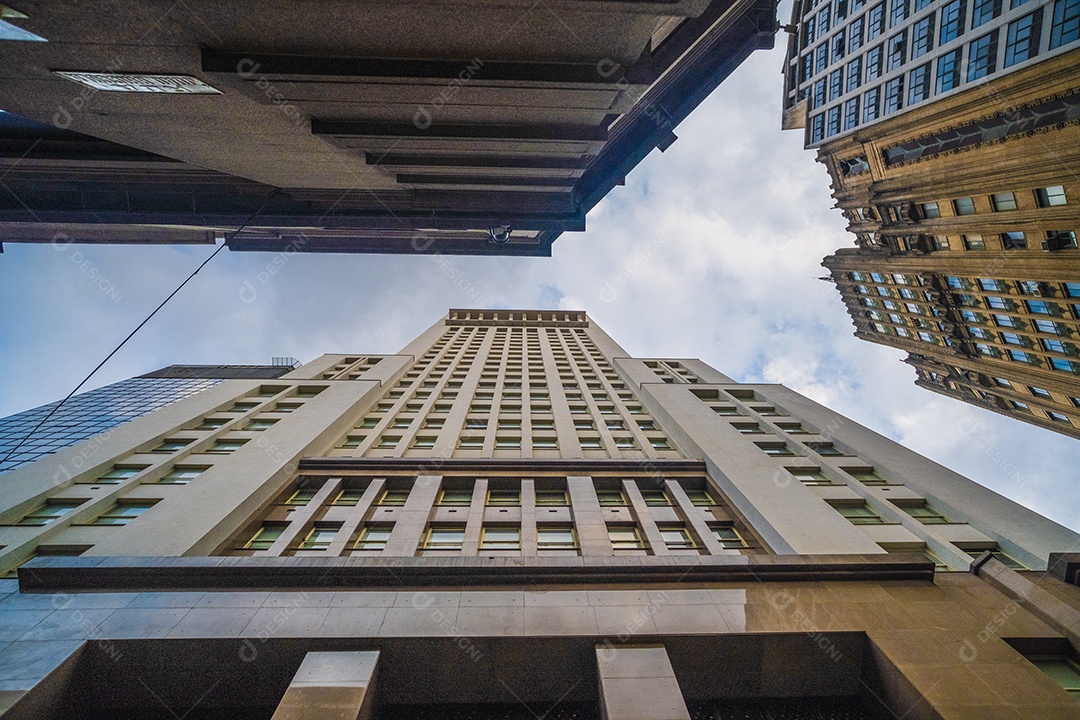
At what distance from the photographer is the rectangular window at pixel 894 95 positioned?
108 feet

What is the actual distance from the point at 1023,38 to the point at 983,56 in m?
2.69

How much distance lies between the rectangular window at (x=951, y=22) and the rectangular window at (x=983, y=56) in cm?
174

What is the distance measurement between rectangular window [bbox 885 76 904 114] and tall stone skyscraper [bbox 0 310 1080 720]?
98.3ft

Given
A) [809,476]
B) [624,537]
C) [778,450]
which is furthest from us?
[778,450]

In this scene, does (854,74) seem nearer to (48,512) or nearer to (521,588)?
(521,588)

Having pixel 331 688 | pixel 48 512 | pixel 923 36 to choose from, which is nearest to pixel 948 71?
pixel 923 36

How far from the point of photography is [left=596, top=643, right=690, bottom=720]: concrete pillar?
798 cm

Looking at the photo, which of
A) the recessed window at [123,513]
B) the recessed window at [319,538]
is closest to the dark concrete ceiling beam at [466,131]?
the recessed window at [319,538]

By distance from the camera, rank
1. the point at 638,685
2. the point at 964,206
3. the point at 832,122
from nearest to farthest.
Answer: the point at 638,685
the point at 964,206
the point at 832,122

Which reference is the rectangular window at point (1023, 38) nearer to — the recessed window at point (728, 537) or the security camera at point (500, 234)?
the security camera at point (500, 234)

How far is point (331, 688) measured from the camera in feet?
27.1

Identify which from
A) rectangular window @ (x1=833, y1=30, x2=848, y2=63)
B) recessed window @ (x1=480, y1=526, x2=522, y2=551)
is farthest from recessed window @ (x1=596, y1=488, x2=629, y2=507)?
rectangular window @ (x1=833, y1=30, x2=848, y2=63)

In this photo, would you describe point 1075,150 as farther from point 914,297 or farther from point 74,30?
point 74,30

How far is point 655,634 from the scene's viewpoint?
926 cm
